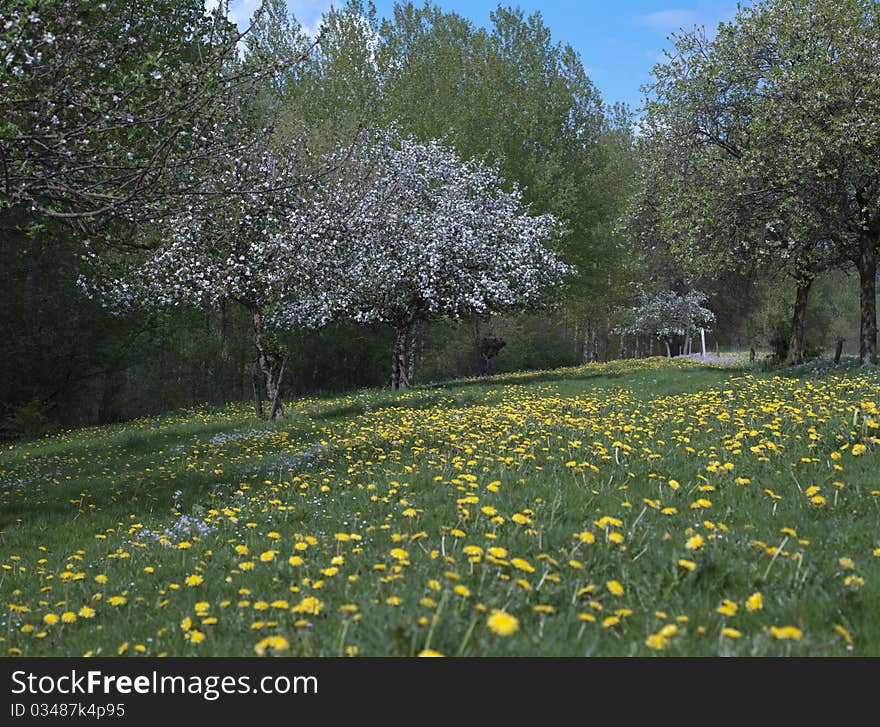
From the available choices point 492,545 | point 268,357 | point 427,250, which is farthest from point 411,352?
point 492,545

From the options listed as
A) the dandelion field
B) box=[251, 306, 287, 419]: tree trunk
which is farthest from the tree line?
the dandelion field

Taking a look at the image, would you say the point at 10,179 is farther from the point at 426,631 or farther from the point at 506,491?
the point at 426,631

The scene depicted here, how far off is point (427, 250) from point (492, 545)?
2214 cm

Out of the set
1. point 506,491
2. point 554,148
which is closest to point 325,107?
point 554,148

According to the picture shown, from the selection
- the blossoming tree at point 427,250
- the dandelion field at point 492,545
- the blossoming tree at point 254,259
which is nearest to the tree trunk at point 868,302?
the dandelion field at point 492,545

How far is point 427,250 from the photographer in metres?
26.4

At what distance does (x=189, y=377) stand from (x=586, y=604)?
111ft

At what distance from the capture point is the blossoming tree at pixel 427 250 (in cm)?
2681

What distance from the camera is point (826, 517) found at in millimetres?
5832

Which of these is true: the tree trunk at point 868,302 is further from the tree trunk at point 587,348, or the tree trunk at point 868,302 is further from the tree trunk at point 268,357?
the tree trunk at point 587,348

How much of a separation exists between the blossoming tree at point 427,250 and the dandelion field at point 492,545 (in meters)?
14.8

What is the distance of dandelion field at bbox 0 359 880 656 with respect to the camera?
366 centimetres

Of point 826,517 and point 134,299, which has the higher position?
point 134,299
